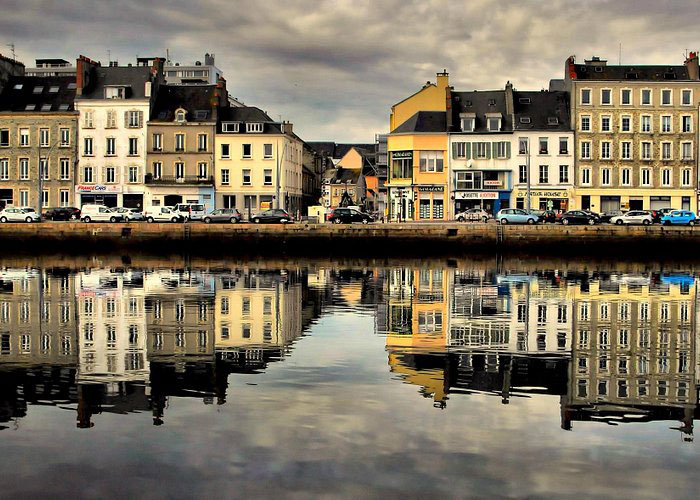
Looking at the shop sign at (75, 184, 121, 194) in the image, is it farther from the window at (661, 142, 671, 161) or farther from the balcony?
the window at (661, 142, 671, 161)

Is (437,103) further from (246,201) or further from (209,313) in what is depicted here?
(209,313)

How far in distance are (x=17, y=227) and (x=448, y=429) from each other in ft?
172

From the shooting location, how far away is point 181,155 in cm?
7962

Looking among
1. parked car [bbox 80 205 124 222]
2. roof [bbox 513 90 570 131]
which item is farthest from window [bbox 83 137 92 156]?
roof [bbox 513 90 570 131]

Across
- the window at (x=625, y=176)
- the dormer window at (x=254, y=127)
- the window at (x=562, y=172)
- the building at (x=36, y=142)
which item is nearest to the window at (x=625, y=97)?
the window at (x=625, y=176)

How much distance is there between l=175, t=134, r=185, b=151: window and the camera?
7944 cm

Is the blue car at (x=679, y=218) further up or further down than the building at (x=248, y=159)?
further down

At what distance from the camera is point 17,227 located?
196ft

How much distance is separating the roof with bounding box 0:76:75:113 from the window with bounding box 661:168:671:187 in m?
52.4

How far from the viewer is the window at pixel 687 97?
7675cm

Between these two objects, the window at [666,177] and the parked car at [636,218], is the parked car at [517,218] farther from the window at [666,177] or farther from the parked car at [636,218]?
the window at [666,177]

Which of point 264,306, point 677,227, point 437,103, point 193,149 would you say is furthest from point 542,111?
point 264,306

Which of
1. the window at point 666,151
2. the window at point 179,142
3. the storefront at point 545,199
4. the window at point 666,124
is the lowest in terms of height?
the storefront at point 545,199

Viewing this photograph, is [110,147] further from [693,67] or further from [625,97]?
[693,67]
